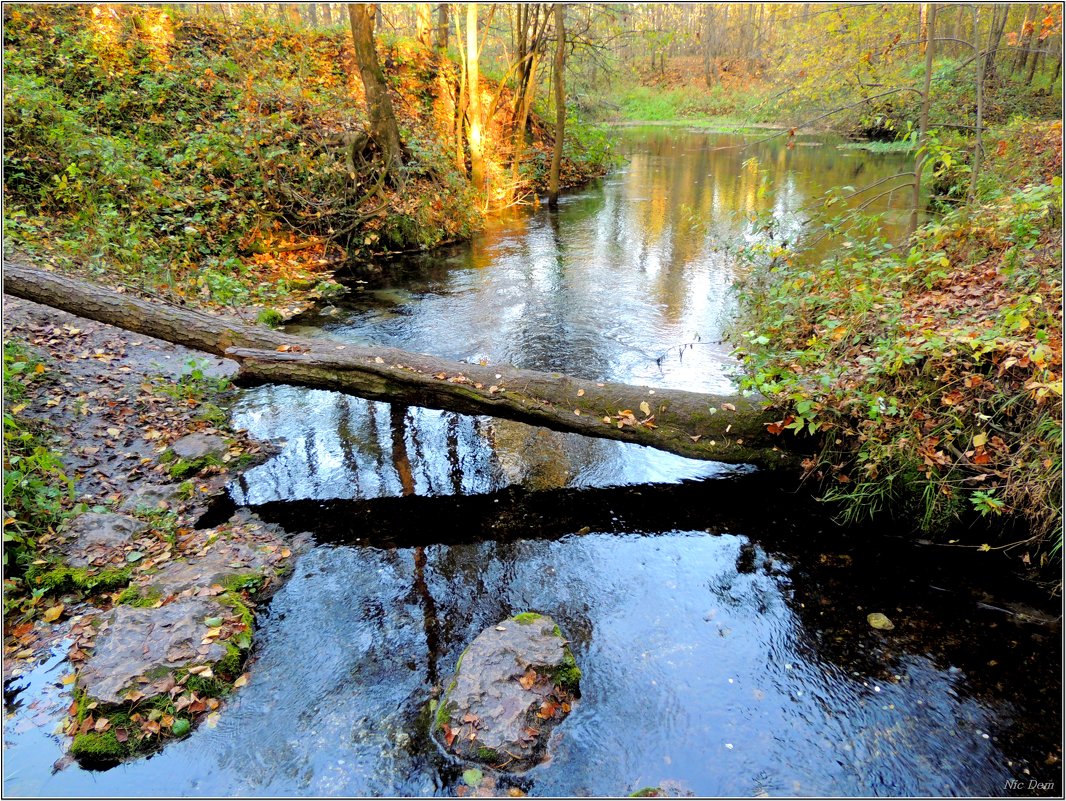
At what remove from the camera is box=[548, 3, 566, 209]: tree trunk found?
18.5 meters

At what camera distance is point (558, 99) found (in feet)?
65.1

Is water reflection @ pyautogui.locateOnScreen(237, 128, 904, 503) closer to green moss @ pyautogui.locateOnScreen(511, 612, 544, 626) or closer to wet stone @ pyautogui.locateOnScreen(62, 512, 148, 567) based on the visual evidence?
wet stone @ pyautogui.locateOnScreen(62, 512, 148, 567)

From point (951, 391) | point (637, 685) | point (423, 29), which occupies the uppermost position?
point (423, 29)

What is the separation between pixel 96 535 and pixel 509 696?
12.3ft

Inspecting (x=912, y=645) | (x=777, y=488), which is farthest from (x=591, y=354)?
(x=912, y=645)

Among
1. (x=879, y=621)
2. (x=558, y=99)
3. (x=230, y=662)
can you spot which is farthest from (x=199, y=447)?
(x=558, y=99)

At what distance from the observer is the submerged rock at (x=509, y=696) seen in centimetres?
351

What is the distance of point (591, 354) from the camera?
30.0ft

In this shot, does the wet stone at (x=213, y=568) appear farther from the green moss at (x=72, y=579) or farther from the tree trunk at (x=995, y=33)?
the tree trunk at (x=995, y=33)

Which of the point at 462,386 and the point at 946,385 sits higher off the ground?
the point at 946,385

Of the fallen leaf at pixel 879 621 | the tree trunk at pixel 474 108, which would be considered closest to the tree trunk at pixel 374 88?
the tree trunk at pixel 474 108

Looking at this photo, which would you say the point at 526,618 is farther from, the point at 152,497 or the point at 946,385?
the point at 152,497

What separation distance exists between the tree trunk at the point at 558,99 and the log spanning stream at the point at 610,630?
14.6 metres

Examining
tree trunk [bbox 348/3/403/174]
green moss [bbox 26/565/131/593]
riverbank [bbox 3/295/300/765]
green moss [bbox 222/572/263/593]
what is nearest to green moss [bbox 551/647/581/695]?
riverbank [bbox 3/295/300/765]
